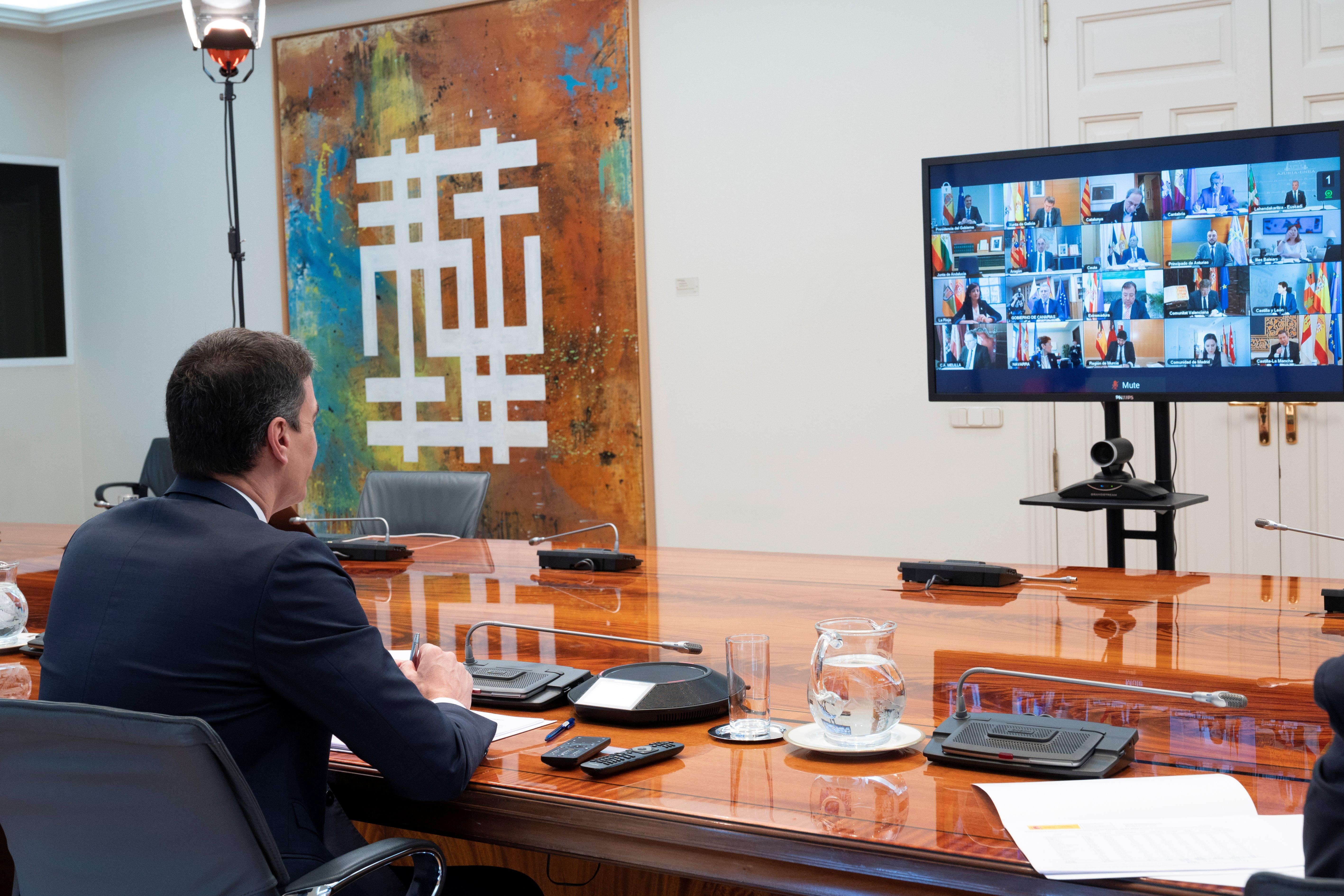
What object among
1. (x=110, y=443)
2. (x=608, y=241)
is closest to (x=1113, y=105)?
(x=608, y=241)

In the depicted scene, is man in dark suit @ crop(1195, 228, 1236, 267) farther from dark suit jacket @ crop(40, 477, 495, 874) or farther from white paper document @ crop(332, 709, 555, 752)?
dark suit jacket @ crop(40, 477, 495, 874)

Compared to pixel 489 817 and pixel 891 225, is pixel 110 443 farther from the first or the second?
pixel 489 817

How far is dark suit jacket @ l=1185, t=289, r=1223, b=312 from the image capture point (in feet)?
8.79

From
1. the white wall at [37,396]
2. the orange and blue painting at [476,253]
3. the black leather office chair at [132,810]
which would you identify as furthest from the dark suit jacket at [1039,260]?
the white wall at [37,396]

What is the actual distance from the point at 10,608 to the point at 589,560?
120cm

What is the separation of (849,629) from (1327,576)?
11.4ft

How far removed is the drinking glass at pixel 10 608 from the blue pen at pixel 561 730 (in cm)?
125

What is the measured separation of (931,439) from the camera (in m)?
4.67

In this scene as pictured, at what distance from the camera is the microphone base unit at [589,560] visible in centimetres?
278

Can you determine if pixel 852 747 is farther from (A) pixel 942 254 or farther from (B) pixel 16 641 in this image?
(A) pixel 942 254

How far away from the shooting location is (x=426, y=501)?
3.81 metres

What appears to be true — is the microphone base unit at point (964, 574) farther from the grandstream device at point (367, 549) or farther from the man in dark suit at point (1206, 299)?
the grandstream device at point (367, 549)

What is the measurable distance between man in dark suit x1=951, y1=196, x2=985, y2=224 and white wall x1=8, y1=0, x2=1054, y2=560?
1.66m

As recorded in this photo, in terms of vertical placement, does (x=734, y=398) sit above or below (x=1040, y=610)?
above
